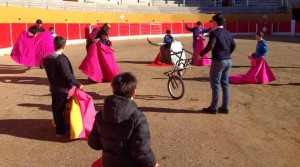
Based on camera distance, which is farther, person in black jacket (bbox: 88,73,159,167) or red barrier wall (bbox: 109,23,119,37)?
red barrier wall (bbox: 109,23,119,37)

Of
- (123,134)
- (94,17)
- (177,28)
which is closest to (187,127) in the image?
(123,134)

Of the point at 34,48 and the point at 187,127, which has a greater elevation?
the point at 34,48

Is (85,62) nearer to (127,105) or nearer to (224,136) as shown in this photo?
(224,136)

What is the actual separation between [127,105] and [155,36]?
31.2 meters

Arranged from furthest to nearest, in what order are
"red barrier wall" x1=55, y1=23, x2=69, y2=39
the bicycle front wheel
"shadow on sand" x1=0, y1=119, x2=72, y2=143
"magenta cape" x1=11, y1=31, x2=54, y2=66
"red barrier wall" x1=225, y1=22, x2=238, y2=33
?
"red barrier wall" x1=225, y1=22, x2=238, y2=33 < "red barrier wall" x1=55, y1=23, x2=69, y2=39 < "magenta cape" x1=11, y1=31, x2=54, y2=66 < the bicycle front wheel < "shadow on sand" x1=0, y1=119, x2=72, y2=143

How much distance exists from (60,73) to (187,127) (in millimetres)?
1928

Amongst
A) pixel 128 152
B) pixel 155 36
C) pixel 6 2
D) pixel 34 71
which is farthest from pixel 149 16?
pixel 128 152

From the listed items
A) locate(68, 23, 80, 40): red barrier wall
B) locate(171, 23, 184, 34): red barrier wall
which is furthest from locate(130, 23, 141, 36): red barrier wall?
locate(68, 23, 80, 40): red barrier wall

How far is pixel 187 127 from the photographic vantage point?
5.21 meters

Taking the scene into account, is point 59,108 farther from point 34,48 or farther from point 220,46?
point 34,48

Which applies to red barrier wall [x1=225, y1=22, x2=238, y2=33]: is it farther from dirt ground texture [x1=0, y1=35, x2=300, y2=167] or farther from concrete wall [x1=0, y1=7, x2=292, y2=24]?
dirt ground texture [x1=0, y1=35, x2=300, y2=167]

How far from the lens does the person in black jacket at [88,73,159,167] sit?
7.39ft

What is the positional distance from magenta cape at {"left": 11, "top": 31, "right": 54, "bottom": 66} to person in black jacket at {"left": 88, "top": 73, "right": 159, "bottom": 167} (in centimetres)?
843

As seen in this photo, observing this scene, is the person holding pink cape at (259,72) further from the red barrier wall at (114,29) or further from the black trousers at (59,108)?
the red barrier wall at (114,29)
